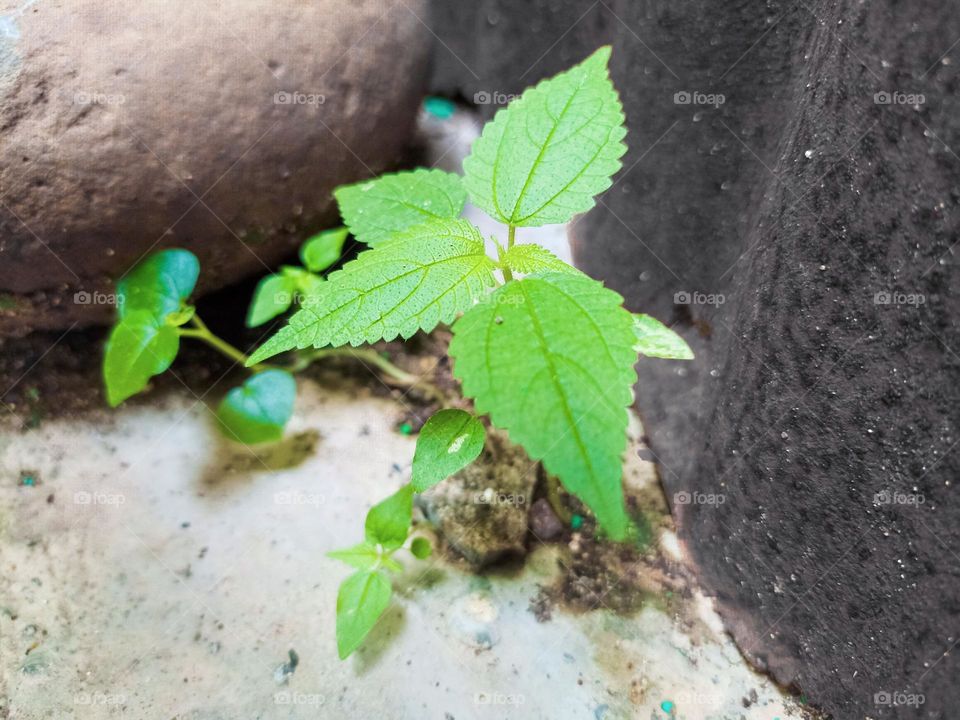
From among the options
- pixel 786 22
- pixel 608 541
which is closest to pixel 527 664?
pixel 608 541

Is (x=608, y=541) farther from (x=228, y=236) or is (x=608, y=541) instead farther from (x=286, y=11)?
(x=286, y=11)

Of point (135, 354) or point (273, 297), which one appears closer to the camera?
point (135, 354)

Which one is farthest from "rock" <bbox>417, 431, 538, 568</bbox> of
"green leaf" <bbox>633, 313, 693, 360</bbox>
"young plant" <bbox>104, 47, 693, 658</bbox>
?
"green leaf" <bbox>633, 313, 693, 360</bbox>
